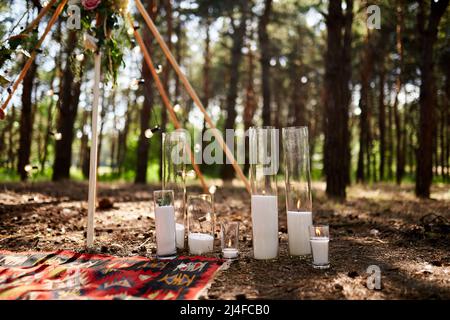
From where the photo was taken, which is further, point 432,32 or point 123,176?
point 123,176

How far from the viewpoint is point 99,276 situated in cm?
256

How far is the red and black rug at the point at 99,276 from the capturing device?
7.37 ft

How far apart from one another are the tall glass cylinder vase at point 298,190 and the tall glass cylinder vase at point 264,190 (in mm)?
137

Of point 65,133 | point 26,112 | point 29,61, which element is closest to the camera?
point 29,61

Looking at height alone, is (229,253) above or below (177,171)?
below

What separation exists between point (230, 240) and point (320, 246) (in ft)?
2.37

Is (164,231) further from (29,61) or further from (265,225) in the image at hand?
(29,61)

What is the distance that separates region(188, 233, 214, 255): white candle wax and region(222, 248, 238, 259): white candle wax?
246mm

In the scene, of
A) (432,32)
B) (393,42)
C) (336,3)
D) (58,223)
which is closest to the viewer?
(58,223)

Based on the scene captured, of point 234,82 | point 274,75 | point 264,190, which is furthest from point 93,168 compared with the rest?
point 274,75

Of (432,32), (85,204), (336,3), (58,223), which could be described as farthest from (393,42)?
(58,223)
